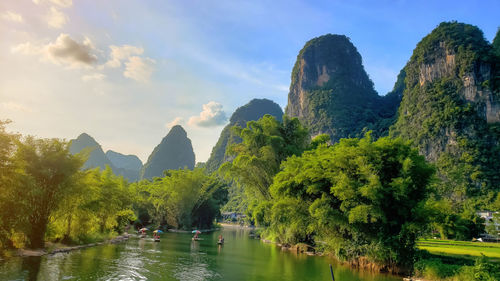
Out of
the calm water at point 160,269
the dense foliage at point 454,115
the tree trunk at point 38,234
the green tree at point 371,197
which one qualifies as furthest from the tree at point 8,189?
the dense foliage at point 454,115

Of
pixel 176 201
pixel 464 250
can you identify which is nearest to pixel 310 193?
pixel 464 250

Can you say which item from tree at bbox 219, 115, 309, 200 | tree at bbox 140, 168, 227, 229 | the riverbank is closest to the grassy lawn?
tree at bbox 219, 115, 309, 200

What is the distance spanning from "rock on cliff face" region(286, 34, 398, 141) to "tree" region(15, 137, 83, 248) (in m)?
117

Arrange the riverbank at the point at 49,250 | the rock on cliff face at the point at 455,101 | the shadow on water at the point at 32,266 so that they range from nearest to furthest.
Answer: the shadow on water at the point at 32,266, the riverbank at the point at 49,250, the rock on cliff face at the point at 455,101

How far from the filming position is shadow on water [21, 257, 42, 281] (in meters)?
13.8

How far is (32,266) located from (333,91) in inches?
5472

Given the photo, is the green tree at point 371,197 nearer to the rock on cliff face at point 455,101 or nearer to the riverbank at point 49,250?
the riverbank at point 49,250

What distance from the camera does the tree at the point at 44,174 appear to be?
19.9 metres

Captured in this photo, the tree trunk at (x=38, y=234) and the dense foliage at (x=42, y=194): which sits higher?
the dense foliage at (x=42, y=194)

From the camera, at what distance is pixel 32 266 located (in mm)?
15875

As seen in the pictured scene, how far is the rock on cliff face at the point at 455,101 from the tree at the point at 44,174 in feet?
264

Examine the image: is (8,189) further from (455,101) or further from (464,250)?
(455,101)

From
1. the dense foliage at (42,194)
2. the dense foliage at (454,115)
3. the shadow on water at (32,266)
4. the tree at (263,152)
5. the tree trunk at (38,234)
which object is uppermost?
the dense foliage at (454,115)

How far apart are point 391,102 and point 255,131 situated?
13070 centimetres
